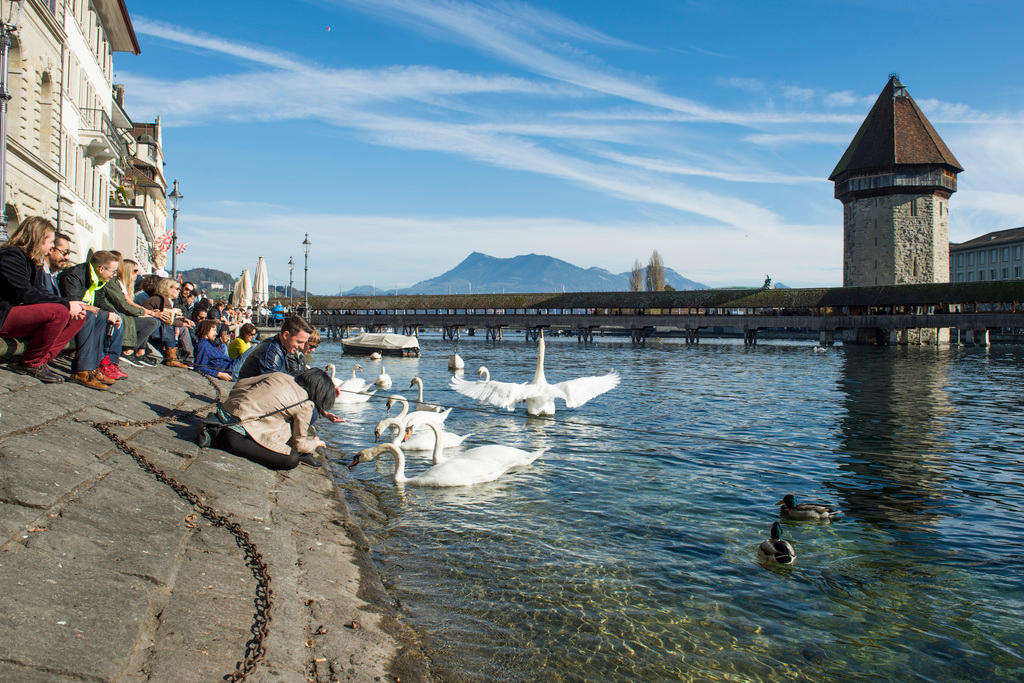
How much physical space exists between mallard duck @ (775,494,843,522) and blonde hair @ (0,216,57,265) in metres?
7.21

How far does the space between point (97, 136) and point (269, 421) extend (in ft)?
74.4

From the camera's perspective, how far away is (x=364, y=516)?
22.3 feet

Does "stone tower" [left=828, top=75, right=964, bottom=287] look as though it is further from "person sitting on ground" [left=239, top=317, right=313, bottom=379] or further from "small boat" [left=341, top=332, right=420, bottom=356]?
"person sitting on ground" [left=239, top=317, right=313, bottom=379]

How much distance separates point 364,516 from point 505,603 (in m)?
2.33

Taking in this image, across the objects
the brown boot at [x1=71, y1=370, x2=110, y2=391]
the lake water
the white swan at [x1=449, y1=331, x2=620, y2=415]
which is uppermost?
the brown boot at [x1=71, y1=370, x2=110, y2=391]

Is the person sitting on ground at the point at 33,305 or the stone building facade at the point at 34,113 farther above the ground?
the stone building facade at the point at 34,113

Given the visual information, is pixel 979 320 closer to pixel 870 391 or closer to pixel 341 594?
pixel 870 391

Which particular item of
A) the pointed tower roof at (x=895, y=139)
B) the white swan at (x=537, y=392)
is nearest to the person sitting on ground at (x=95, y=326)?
the white swan at (x=537, y=392)

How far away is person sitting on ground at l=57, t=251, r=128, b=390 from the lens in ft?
23.4

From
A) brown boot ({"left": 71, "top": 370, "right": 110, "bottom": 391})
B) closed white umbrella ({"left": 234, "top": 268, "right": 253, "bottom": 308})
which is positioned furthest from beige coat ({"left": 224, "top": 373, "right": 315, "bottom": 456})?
closed white umbrella ({"left": 234, "top": 268, "right": 253, "bottom": 308})

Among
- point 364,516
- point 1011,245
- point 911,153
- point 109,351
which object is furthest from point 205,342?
point 1011,245

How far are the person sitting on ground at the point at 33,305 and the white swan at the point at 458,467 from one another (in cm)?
311

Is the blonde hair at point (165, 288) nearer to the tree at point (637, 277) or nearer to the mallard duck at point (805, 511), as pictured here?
the mallard duck at point (805, 511)

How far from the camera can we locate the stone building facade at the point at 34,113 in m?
16.8
